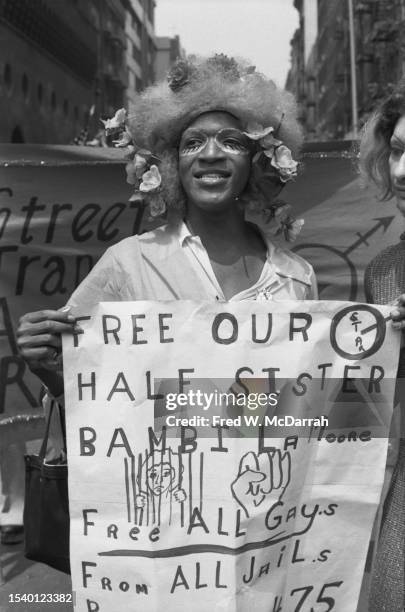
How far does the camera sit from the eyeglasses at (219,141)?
2512 mm

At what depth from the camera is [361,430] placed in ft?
7.33

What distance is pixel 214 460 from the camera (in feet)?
7.16

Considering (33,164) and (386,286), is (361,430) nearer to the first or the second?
(386,286)

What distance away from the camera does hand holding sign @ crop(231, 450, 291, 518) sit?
2174mm

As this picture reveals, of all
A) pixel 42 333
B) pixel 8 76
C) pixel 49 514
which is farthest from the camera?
pixel 8 76

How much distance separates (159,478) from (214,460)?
15 cm

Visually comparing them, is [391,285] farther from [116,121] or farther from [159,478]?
[116,121]

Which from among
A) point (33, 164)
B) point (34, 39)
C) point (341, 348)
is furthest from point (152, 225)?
point (34, 39)

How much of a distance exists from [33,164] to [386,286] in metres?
2.44

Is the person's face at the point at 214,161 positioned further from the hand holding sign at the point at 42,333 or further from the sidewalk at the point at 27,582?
the sidewalk at the point at 27,582

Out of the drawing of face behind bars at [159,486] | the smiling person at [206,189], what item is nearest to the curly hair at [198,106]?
the smiling person at [206,189]

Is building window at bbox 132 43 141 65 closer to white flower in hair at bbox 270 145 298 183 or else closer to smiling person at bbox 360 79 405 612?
white flower in hair at bbox 270 145 298 183

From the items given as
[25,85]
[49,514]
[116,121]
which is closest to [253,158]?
[116,121]

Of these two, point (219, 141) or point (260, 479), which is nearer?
point (260, 479)
